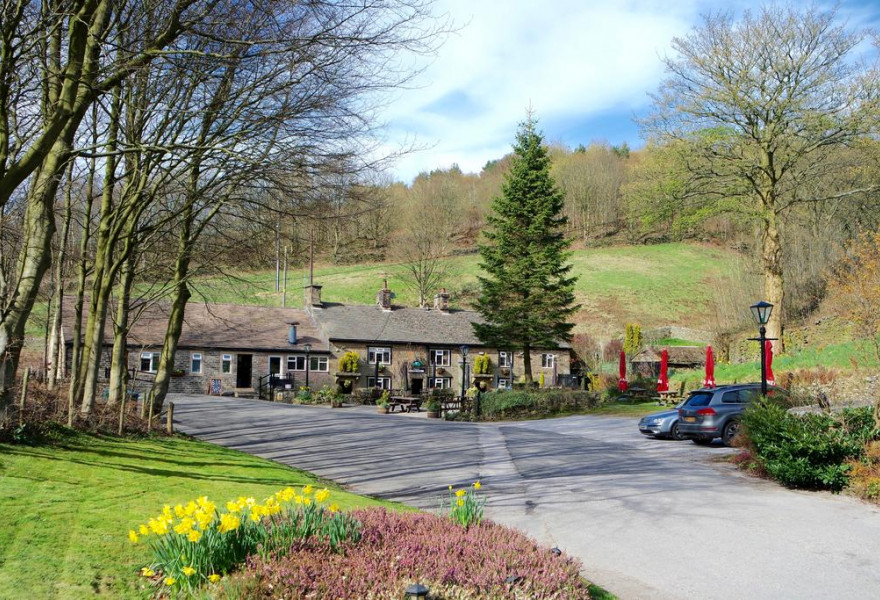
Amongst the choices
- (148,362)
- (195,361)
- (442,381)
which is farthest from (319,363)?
(148,362)

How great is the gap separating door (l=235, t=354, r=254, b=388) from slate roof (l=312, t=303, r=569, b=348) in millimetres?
5416

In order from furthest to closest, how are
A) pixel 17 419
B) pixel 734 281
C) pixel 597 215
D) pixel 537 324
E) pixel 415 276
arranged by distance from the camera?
1. pixel 597 215
2. pixel 415 276
3. pixel 734 281
4. pixel 537 324
5. pixel 17 419

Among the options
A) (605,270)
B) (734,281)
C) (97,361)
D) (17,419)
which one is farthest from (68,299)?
(605,270)

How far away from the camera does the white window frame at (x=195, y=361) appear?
4297 cm

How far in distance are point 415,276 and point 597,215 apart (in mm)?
28306

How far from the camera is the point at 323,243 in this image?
65.3ft

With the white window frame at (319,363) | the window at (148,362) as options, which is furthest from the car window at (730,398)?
the window at (148,362)

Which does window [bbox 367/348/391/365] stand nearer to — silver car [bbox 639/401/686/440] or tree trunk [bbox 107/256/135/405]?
silver car [bbox 639/401/686/440]

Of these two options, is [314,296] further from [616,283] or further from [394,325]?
[616,283]

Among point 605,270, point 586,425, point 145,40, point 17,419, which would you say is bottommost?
point 586,425

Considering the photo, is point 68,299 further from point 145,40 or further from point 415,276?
point 145,40

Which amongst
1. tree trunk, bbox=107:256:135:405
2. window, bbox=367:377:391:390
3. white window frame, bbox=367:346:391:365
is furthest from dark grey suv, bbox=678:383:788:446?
white window frame, bbox=367:346:391:365

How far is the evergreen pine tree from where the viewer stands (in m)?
37.3

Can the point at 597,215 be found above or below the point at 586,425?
above
